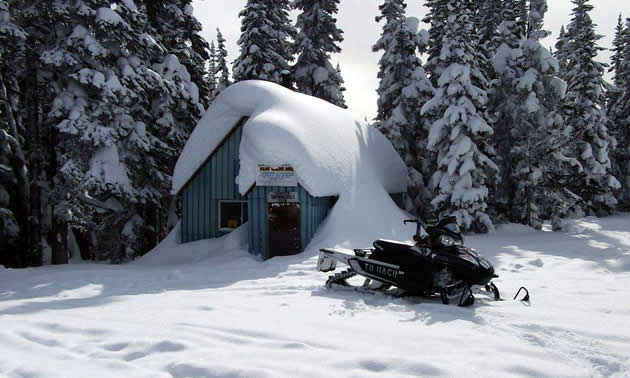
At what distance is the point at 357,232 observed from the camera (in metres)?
12.2

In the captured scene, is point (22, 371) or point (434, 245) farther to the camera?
point (434, 245)

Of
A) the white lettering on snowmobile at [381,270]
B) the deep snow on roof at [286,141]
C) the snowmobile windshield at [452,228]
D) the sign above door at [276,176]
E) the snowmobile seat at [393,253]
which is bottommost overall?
the white lettering on snowmobile at [381,270]

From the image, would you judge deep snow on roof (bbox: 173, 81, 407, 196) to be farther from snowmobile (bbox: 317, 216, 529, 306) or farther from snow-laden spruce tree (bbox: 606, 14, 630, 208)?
snow-laden spruce tree (bbox: 606, 14, 630, 208)

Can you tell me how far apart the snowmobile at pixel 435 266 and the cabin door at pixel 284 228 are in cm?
507

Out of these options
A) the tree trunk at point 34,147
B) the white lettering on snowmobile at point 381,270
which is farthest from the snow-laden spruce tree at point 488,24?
the tree trunk at point 34,147

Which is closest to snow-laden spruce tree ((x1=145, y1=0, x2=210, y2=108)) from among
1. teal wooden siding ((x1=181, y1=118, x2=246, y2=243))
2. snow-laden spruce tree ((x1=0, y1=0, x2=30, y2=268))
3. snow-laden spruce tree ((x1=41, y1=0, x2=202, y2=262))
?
snow-laden spruce tree ((x1=41, y1=0, x2=202, y2=262))

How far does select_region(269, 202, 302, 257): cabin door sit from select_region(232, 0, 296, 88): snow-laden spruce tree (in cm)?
1274

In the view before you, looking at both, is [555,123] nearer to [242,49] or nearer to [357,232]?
[357,232]

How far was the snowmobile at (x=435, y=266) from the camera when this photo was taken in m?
6.18

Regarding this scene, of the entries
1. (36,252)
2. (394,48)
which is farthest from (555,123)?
(36,252)

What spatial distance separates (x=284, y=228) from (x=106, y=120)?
652cm

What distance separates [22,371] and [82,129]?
10269 millimetres

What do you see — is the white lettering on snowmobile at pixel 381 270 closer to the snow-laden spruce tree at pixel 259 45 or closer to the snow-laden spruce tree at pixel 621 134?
the snow-laden spruce tree at pixel 259 45

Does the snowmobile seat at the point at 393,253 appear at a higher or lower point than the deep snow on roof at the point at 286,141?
lower
